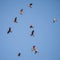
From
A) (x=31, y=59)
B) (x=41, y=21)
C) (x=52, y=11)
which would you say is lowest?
(x=31, y=59)

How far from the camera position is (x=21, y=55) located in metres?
1.94

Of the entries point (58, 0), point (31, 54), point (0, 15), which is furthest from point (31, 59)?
point (58, 0)

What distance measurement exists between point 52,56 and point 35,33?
1.40ft

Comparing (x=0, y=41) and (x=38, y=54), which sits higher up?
(x=0, y=41)

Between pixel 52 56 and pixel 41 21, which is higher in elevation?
pixel 41 21

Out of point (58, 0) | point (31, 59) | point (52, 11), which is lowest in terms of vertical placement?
point (31, 59)

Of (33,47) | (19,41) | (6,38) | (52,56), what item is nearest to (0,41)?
(6,38)

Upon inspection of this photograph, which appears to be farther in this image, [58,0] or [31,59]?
[58,0]

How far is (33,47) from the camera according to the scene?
6.43ft

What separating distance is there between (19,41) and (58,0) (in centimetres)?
87

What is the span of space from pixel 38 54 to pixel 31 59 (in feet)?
0.41

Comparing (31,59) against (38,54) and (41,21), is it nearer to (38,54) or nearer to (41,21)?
(38,54)

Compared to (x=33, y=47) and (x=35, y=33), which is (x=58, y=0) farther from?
(x=33, y=47)

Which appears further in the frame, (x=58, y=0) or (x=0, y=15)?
(x=58, y=0)
